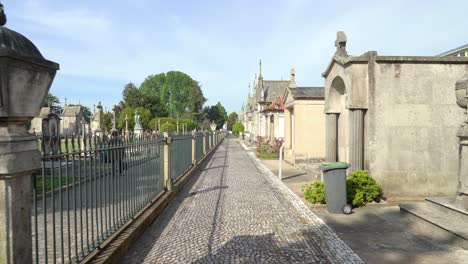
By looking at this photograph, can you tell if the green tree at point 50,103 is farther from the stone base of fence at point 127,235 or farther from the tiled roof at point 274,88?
the tiled roof at point 274,88

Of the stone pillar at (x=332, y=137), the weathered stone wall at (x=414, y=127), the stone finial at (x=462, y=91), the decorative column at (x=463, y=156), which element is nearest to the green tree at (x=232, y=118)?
the stone pillar at (x=332, y=137)

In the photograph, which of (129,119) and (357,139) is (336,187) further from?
(129,119)

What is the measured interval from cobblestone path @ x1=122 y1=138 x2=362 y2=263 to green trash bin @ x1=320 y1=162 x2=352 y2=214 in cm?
56

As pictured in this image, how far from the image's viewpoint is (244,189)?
9.97 metres

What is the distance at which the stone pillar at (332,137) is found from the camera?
10516 millimetres

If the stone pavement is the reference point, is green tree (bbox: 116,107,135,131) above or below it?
above

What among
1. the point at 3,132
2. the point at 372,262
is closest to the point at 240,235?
the point at 372,262

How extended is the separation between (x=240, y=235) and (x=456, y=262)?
3.14 metres

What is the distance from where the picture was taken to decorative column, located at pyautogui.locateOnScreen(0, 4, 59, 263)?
2.01 metres

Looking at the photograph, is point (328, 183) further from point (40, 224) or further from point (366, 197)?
point (40, 224)

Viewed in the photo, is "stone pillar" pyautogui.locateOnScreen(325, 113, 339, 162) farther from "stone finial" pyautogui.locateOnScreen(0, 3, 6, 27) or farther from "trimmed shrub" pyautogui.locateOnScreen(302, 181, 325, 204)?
"stone finial" pyautogui.locateOnScreen(0, 3, 6, 27)

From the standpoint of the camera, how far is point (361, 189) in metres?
7.61

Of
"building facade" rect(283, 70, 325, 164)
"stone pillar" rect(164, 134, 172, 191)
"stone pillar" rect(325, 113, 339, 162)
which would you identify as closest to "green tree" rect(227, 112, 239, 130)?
"building facade" rect(283, 70, 325, 164)

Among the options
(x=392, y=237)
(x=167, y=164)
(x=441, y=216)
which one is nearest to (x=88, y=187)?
(x=167, y=164)
